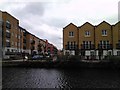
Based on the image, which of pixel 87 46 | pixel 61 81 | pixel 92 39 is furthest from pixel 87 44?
pixel 61 81

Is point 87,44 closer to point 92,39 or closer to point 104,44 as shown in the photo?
point 92,39

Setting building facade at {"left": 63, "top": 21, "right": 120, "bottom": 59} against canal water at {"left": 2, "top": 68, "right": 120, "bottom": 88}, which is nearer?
canal water at {"left": 2, "top": 68, "right": 120, "bottom": 88}

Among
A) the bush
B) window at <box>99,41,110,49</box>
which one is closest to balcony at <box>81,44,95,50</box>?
window at <box>99,41,110,49</box>

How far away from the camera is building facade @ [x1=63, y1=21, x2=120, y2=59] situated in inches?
A: 2242

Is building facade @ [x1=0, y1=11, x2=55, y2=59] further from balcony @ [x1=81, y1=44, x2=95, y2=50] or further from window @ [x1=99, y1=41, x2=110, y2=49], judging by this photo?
window @ [x1=99, y1=41, x2=110, y2=49]

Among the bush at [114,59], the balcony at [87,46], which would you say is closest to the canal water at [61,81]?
the bush at [114,59]

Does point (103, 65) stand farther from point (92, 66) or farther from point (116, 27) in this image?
point (116, 27)

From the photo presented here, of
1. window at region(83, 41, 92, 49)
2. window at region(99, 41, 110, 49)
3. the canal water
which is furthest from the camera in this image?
window at region(83, 41, 92, 49)

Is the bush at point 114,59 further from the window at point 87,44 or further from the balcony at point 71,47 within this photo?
the balcony at point 71,47

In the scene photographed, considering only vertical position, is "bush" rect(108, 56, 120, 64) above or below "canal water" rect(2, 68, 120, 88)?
above

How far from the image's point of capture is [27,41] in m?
98.1

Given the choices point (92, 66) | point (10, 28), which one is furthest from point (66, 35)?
point (10, 28)

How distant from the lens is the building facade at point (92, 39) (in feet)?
187

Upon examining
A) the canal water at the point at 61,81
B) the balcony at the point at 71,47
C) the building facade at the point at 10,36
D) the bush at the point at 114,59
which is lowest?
the canal water at the point at 61,81
